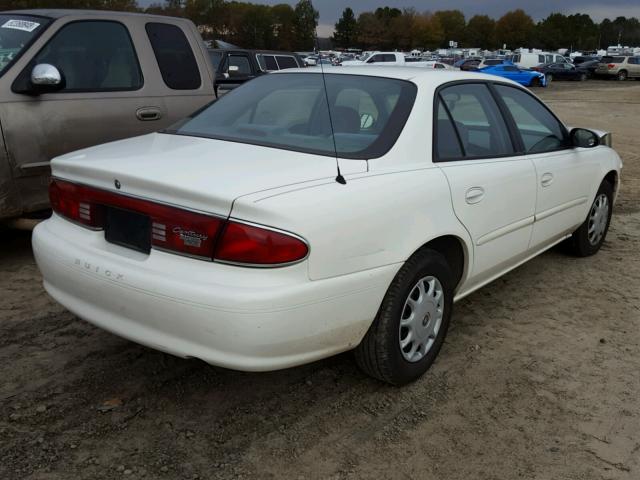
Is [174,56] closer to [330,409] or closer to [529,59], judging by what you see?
[330,409]

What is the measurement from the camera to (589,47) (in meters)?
146

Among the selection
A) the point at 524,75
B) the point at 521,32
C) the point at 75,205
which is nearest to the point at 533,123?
the point at 75,205

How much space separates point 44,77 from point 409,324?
305cm

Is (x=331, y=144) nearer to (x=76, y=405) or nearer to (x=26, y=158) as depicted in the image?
(x=76, y=405)

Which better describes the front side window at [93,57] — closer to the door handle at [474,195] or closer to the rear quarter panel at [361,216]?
the rear quarter panel at [361,216]

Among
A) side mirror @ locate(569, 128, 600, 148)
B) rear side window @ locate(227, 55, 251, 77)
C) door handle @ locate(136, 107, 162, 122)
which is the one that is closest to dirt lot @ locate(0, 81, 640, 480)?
side mirror @ locate(569, 128, 600, 148)

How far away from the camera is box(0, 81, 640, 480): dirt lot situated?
2572mm

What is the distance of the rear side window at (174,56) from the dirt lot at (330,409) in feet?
7.55

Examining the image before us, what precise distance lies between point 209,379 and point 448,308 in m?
1.29

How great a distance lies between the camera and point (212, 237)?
243 cm

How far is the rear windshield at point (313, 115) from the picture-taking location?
3.04m

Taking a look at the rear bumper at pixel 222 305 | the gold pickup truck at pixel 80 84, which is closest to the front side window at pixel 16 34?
the gold pickup truck at pixel 80 84

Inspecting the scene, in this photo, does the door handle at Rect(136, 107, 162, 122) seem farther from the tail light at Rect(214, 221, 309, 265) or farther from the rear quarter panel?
the tail light at Rect(214, 221, 309, 265)

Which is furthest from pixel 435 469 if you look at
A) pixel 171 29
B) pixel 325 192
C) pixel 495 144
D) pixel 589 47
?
pixel 589 47
